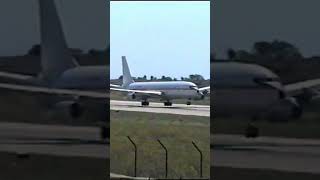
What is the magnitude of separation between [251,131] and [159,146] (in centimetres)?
213

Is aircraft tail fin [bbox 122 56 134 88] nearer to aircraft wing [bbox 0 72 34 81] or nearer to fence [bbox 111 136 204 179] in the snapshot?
fence [bbox 111 136 204 179]

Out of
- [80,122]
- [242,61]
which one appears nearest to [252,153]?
[242,61]

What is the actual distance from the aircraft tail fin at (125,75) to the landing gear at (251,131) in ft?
6.56

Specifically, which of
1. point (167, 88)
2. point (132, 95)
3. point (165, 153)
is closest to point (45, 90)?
point (165, 153)

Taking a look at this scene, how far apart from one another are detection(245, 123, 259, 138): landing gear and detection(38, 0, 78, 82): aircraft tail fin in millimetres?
1801

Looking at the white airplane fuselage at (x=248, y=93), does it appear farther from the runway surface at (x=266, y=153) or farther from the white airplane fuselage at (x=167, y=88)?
the white airplane fuselage at (x=167, y=88)

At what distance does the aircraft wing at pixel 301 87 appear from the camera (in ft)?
18.8

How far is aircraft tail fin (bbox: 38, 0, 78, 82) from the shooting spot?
6.02m

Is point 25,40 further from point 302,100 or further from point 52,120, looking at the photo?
point 302,100

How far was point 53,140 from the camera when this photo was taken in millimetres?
6004

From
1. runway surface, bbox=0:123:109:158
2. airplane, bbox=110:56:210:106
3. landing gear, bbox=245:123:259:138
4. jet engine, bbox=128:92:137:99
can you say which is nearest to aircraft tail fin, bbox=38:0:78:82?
runway surface, bbox=0:123:109:158

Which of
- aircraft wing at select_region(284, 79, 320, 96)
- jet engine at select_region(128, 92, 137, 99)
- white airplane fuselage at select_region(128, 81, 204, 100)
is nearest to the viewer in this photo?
aircraft wing at select_region(284, 79, 320, 96)

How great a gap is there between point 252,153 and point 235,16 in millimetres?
1325

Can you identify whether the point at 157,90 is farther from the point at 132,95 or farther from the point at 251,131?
the point at 251,131
